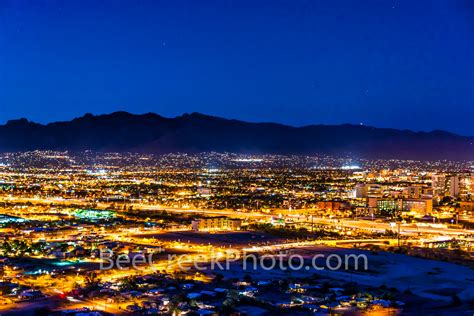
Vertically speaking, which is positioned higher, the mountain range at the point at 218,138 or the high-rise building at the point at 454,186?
the mountain range at the point at 218,138

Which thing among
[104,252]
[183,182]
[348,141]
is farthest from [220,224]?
[348,141]

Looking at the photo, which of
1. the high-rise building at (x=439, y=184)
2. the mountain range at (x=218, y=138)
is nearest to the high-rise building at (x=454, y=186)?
the high-rise building at (x=439, y=184)

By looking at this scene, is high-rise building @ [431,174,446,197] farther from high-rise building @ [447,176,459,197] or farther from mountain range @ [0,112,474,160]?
mountain range @ [0,112,474,160]

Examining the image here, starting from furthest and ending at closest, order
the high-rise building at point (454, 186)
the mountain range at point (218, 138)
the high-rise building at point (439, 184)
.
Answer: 1. the mountain range at point (218, 138)
2. the high-rise building at point (439, 184)
3. the high-rise building at point (454, 186)

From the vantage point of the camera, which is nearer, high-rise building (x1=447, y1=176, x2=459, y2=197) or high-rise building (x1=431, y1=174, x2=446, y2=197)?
high-rise building (x1=447, y1=176, x2=459, y2=197)

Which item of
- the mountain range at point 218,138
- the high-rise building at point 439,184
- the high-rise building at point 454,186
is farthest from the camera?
the mountain range at point 218,138

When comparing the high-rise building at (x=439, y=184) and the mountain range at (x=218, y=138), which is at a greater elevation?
the mountain range at (x=218, y=138)

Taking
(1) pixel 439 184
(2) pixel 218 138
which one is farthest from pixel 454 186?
(2) pixel 218 138

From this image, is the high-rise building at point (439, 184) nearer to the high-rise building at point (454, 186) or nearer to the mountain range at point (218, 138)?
the high-rise building at point (454, 186)

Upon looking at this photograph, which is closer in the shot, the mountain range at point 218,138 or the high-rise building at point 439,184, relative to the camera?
the high-rise building at point 439,184

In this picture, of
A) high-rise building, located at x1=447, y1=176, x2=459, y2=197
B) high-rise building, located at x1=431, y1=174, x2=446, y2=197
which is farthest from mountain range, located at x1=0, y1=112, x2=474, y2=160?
high-rise building, located at x1=447, y1=176, x2=459, y2=197
